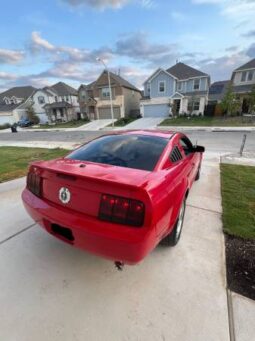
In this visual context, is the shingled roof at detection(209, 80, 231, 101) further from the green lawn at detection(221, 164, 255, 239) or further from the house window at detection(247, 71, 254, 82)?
the green lawn at detection(221, 164, 255, 239)

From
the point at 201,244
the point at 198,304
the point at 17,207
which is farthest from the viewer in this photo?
the point at 17,207

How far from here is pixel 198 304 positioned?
1.85 metres

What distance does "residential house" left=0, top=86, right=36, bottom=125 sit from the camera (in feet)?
124

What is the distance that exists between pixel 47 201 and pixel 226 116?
27.3 metres

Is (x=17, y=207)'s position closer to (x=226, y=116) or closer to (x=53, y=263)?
(x=53, y=263)

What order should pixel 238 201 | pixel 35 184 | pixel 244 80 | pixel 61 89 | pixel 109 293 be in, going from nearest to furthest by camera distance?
pixel 109 293 < pixel 35 184 < pixel 238 201 < pixel 244 80 < pixel 61 89

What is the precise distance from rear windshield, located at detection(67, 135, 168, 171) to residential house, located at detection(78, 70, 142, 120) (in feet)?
93.5

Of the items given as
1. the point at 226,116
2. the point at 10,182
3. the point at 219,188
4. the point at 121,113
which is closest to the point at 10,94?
the point at 121,113

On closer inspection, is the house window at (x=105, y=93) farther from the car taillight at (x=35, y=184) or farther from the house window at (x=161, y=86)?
the car taillight at (x=35, y=184)

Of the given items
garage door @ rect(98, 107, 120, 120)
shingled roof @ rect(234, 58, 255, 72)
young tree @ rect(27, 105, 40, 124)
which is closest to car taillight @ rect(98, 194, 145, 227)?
garage door @ rect(98, 107, 120, 120)

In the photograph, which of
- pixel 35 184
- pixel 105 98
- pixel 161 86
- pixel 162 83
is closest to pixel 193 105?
pixel 161 86

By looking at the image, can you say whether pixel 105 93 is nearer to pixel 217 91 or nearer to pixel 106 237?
pixel 217 91

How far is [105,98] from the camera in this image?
101ft

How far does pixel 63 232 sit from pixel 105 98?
31.1 metres
